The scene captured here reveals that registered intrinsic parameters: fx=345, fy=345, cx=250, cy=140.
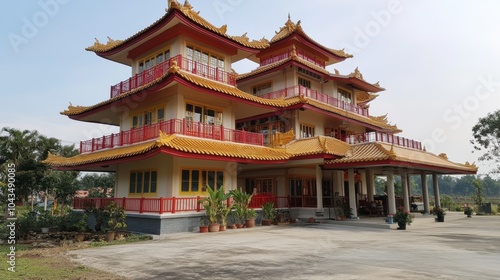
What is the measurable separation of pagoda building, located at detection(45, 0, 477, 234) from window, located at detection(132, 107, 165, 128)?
56 millimetres

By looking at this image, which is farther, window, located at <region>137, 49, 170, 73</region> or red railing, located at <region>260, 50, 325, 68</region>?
red railing, located at <region>260, 50, 325, 68</region>

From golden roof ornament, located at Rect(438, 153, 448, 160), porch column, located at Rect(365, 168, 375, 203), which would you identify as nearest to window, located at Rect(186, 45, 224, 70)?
porch column, located at Rect(365, 168, 375, 203)

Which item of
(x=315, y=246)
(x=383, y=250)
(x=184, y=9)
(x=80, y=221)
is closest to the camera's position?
(x=383, y=250)

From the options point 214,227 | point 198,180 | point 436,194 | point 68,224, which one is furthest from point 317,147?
point 68,224

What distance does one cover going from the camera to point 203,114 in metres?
17.6

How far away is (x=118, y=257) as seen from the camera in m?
9.59

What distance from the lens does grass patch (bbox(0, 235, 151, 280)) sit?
24.1 ft

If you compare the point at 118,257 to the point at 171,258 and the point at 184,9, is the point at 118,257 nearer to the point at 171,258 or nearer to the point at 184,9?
the point at 171,258

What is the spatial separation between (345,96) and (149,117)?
54.1 feet

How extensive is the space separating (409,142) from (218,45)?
1365 centimetres

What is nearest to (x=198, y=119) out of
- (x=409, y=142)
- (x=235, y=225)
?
(x=235, y=225)

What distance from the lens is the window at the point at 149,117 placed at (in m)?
17.4

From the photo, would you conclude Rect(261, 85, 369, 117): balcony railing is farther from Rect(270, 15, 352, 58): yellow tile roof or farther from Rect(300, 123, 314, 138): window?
Rect(270, 15, 352, 58): yellow tile roof

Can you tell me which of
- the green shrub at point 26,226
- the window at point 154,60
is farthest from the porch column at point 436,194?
the green shrub at point 26,226
